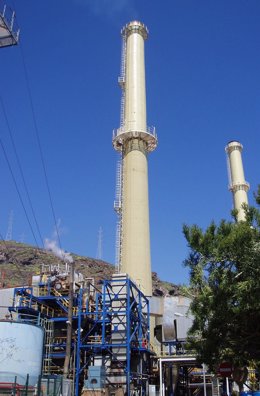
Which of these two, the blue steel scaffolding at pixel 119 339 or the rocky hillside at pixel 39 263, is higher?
the rocky hillside at pixel 39 263

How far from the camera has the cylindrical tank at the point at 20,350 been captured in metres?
25.8

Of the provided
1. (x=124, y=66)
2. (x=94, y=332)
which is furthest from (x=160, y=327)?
(x=124, y=66)

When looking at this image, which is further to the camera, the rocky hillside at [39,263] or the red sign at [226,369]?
the rocky hillside at [39,263]

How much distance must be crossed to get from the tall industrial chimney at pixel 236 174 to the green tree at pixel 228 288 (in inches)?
1796

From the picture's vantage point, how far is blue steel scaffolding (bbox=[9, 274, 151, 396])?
3275 cm

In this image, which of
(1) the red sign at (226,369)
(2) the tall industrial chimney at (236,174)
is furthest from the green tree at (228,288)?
(2) the tall industrial chimney at (236,174)

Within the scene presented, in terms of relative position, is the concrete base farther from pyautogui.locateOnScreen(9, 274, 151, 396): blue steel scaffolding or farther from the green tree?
the green tree

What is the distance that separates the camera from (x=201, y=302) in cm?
2022

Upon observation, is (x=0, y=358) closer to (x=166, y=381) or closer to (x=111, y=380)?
(x=111, y=380)

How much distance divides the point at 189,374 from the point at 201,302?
34155 mm

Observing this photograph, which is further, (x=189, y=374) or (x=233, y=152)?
(x=233, y=152)

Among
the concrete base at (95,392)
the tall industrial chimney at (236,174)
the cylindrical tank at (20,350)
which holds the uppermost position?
the tall industrial chimney at (236,174)

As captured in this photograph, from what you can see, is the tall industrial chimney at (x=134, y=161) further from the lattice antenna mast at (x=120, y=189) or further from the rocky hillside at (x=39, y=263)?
the rocky hillside at (x=39, y=263)

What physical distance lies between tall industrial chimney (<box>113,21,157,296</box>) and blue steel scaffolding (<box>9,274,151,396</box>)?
13.6ft
